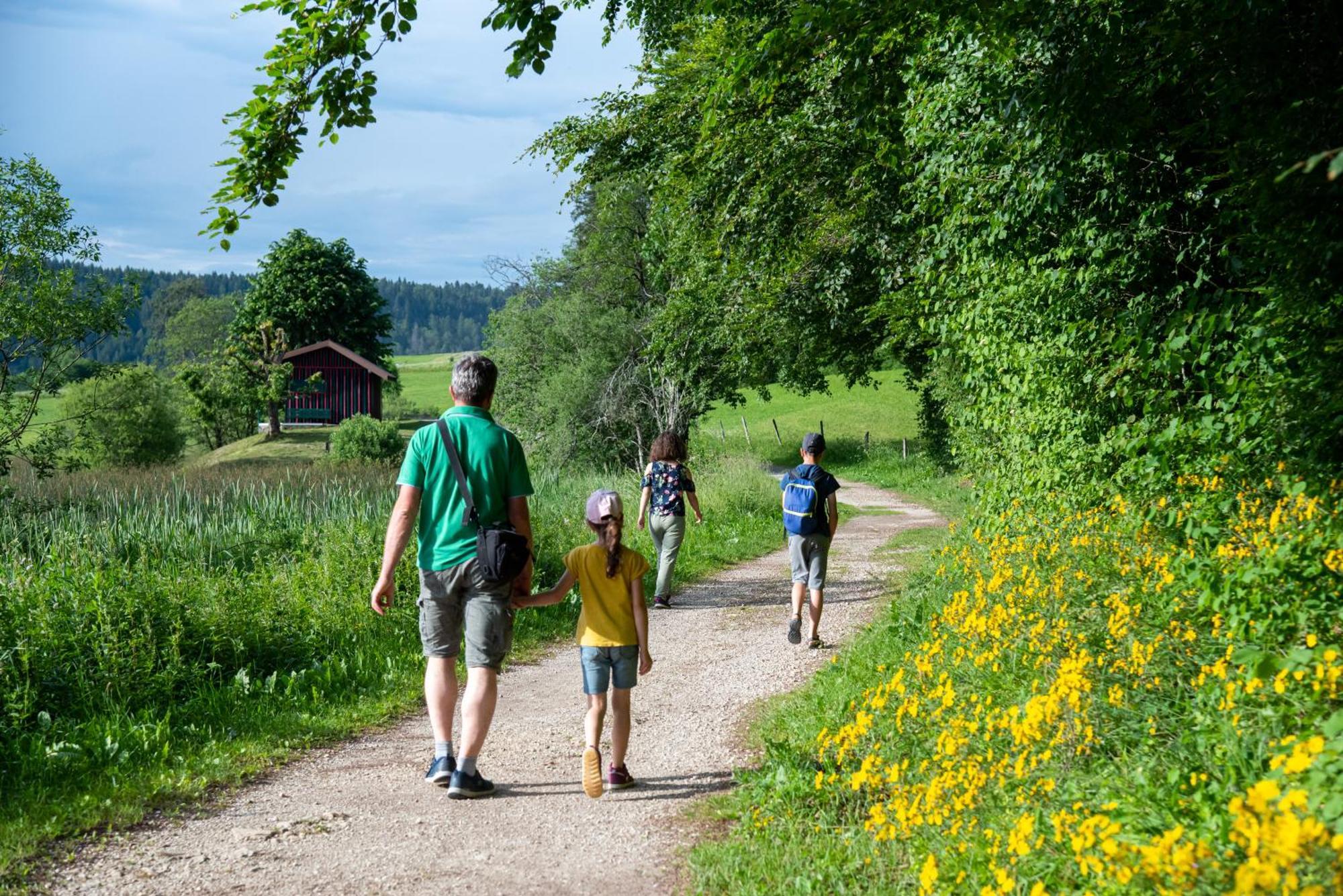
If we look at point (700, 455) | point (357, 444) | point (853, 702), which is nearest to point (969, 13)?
point (853, 702)

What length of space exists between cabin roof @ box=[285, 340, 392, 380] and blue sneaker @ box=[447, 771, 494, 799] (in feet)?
196

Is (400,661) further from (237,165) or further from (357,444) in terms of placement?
(357,444)

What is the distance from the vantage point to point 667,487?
34.7ft

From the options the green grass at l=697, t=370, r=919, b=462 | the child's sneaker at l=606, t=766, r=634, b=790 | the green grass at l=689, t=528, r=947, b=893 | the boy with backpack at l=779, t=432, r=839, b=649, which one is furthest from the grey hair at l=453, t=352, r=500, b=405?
the green grass at l=697, t=370, r=919, b=462

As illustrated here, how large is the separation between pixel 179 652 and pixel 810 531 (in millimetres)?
4689

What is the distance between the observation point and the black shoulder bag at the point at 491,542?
503cm

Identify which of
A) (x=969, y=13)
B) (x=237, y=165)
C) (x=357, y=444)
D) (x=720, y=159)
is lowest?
(x=357, y=444)

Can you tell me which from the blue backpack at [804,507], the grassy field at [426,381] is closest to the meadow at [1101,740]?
the blue backpack at [804,507]

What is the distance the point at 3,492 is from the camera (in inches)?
610

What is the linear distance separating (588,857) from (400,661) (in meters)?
3.67

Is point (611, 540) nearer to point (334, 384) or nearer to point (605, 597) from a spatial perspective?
point (605, 597)

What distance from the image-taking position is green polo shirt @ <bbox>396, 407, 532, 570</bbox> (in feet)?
16.9

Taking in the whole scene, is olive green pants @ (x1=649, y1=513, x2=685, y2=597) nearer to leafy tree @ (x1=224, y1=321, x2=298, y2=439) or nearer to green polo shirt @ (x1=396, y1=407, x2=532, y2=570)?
green polo shirt @ (x1=396, y1=407, x2=532, y2=570)

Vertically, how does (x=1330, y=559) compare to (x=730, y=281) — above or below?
below
